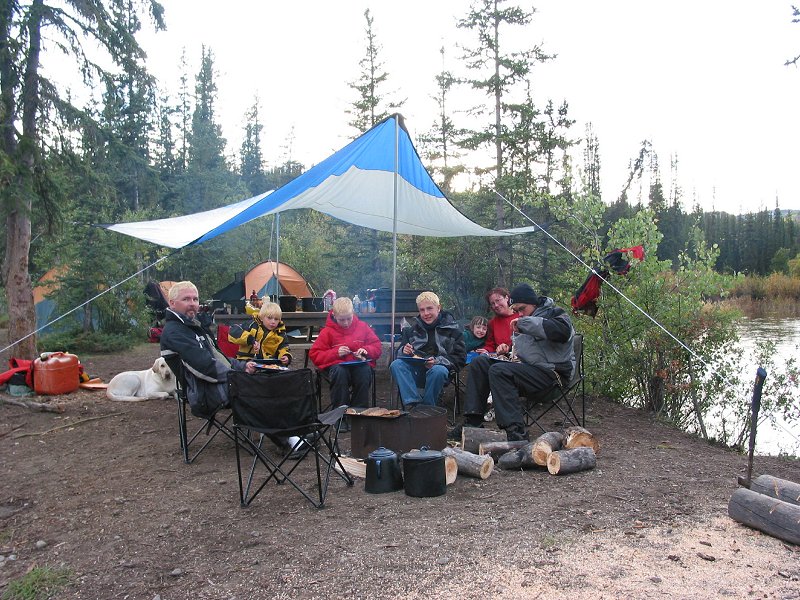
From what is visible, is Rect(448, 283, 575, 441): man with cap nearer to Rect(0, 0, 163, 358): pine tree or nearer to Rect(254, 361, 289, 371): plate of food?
Rect(254, 361, 289, 371): plate of food

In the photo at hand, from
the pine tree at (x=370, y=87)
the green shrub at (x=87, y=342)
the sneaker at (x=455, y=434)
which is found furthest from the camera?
the pine tree at (x=370, y=87)

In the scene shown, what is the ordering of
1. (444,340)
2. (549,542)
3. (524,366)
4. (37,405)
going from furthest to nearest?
1. (37,405)
2. (444,340)
3. (524,366)
4. (549,542)

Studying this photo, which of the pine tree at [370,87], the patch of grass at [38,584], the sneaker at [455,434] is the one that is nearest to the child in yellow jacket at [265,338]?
the sneaker at [455,434]

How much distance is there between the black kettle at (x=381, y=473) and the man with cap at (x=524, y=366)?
0.90 metres

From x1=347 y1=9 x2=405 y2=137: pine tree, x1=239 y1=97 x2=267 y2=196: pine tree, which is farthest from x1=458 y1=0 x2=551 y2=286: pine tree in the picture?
x1=239 y1=97 x2=267 y2=196: pine tree

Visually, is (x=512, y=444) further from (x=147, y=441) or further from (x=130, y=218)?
(x=130, y=218)

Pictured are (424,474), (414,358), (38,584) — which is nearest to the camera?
(38,584)

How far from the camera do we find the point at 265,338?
13.8 feet

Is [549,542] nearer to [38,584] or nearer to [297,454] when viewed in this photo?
[297,454]

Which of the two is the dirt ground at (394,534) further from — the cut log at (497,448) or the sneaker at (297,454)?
the sneaker at (297,454)

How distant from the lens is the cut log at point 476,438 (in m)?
3.60

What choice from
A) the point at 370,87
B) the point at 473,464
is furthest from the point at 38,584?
the point at 370,87

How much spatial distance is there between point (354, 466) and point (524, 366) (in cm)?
115

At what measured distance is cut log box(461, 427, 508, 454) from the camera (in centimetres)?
360
